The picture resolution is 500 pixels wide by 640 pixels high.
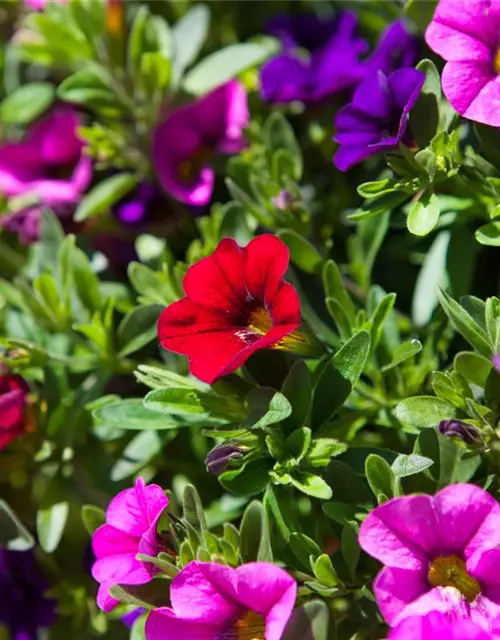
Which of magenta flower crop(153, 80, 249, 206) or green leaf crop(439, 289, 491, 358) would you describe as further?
magenta flower crop(153, 80, 249, 206)

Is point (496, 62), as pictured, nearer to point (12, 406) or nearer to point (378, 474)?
point (378, 474)

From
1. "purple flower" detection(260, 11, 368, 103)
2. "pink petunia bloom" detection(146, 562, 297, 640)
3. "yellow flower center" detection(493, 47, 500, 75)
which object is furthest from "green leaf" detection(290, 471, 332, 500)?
"purple flower" detection(260, 11, 368, 103)

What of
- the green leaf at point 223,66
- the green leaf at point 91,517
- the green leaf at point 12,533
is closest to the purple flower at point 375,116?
the green leaf at point 223,66

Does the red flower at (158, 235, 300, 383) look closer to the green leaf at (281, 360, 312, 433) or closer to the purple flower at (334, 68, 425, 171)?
the green leaf at (281, 360, 312, 433)

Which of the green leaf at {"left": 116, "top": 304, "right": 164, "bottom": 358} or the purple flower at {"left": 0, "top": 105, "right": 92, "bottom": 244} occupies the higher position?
the purple flower at {"left": 0, "top": 105, "right": 92, "bottom": 244}

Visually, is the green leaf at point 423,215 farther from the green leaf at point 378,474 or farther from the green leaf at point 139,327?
the green leaf at point 139,327

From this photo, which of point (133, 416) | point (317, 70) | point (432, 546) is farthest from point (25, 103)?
point (432, 546)
